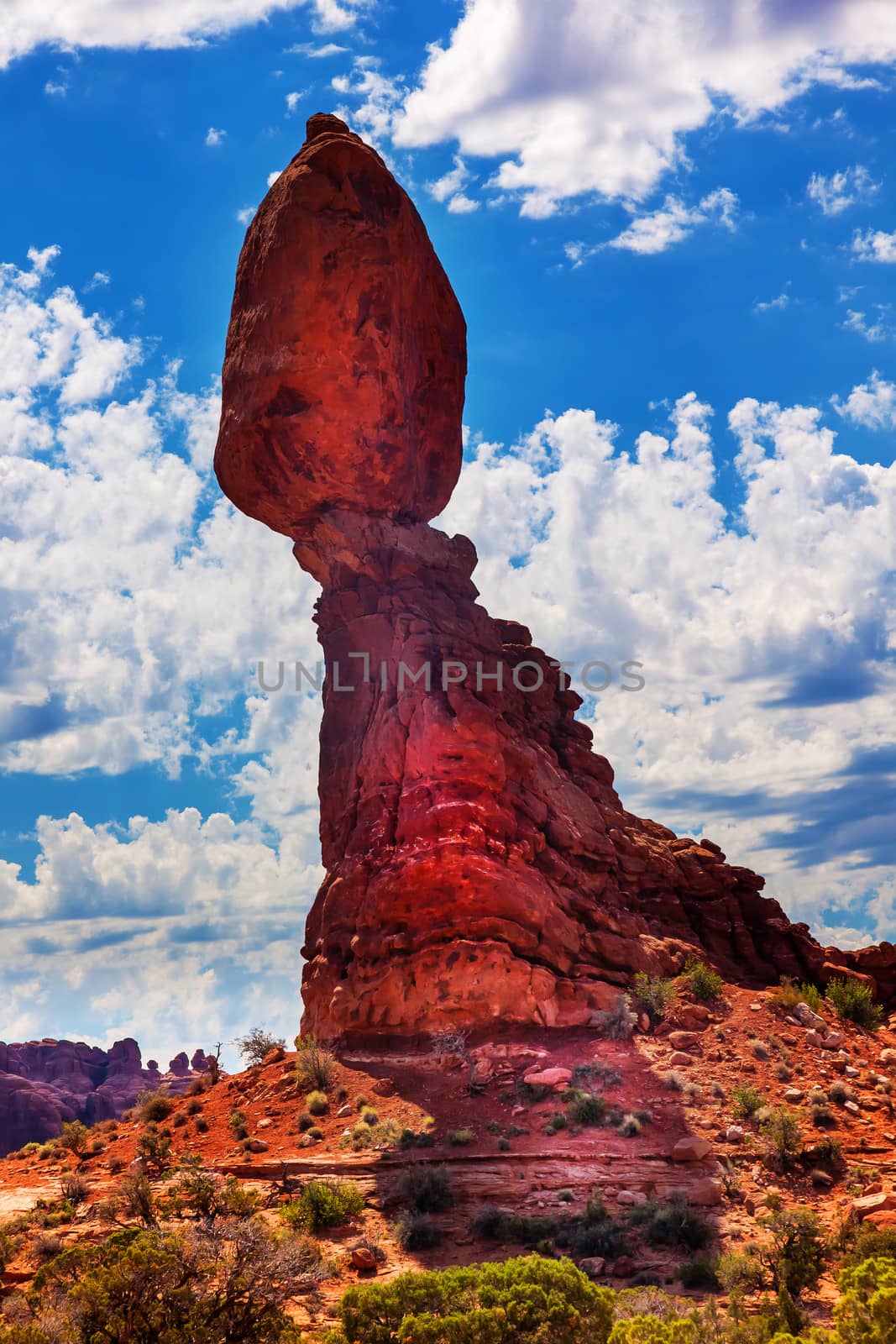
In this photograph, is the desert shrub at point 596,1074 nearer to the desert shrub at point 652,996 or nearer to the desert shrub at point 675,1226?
the desert shrub at point 652,996

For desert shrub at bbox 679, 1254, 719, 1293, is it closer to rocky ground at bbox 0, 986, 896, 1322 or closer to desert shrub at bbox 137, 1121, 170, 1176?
rocky ground at bbox 0, 986, 896, 1322

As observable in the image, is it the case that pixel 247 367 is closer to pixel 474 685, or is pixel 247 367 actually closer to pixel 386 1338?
pixel 474 685

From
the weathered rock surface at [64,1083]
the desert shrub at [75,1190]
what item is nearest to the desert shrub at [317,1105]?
the desert shrub at [75,1190]

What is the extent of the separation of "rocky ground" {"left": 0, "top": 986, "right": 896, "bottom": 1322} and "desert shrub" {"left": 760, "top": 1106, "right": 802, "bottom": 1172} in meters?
0.19

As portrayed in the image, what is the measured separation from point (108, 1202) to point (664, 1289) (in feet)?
30.5

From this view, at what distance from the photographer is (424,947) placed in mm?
25969

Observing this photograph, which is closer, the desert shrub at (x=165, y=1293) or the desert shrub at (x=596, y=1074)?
the desert shrub at (x=165, y=1293)

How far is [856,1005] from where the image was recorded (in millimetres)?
28562

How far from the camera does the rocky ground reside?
19203 mm

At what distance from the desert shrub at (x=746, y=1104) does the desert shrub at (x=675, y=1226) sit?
3678mm

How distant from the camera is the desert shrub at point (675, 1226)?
18.0m

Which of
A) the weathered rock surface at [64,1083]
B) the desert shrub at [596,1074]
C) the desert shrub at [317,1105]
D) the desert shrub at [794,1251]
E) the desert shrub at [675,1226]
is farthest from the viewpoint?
the weathered rock surface at [64,1083]

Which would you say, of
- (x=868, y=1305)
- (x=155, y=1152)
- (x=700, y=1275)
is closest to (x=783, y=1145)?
(x=700, y=1275)

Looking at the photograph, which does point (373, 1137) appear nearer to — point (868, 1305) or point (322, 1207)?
point (322, 1207)
